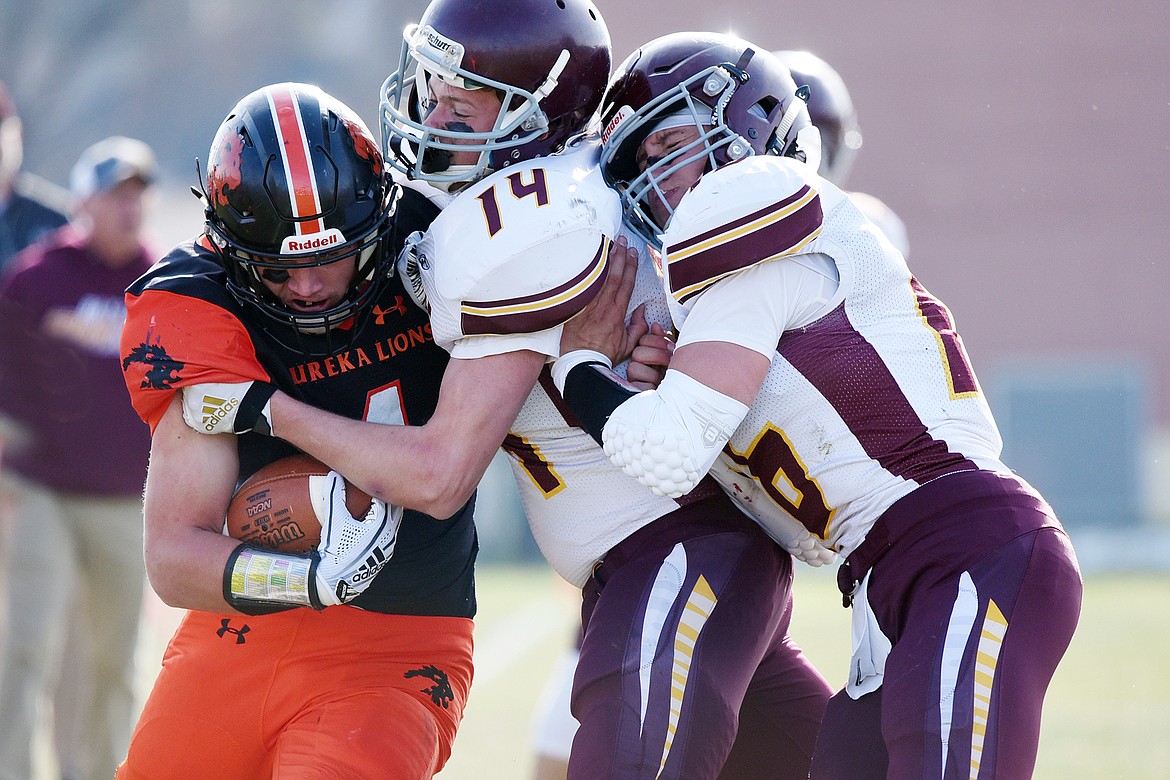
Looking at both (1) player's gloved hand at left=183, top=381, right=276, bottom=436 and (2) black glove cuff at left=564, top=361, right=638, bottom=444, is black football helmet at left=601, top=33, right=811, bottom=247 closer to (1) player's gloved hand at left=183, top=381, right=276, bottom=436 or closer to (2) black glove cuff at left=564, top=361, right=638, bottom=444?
(2) black glove cuff at left=564, top=361, right=638, bottom=444

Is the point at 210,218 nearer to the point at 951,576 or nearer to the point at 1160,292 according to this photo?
the point at 951,576

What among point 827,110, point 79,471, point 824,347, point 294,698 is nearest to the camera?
point 824,347

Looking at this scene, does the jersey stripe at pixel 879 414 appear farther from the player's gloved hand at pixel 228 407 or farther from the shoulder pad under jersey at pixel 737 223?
the player's gloved hand at pixel 228 407

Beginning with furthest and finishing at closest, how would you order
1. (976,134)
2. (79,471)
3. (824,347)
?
(976,134) < (79,471) < (824,347)

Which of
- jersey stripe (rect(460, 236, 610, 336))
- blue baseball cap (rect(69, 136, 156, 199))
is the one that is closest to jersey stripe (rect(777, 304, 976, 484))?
jersey stripe (rect(460, 236, 610, 336))

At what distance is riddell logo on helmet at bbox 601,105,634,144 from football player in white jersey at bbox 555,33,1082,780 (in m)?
0.20

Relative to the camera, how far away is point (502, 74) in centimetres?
300

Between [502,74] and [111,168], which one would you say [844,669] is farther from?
[502,74]

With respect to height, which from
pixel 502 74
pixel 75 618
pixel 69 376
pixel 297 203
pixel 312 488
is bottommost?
pixel 75 618

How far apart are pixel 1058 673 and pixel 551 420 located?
649 cm

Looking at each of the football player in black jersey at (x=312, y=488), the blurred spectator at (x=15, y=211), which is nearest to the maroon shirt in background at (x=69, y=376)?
the blurred spectator at (x=15, y=211)

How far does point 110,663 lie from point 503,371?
3.64m

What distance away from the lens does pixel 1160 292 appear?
22141 millimetres

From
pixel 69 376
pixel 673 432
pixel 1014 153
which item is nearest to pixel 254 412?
pixel 673 432
